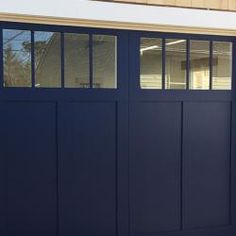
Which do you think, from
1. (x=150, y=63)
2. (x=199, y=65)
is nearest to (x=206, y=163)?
(x=199, y=65)

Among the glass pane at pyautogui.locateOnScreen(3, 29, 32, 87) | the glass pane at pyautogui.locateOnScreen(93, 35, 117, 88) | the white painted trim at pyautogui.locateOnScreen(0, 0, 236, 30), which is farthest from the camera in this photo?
the glass pane at pyautogui.locateOnScreen(93, 35, 117, 88)

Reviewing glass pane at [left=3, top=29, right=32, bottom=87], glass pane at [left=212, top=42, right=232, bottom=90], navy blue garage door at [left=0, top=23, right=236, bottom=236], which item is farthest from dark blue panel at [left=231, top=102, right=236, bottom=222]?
glass pane at [left=3, top=29, right=32, bottom=87]

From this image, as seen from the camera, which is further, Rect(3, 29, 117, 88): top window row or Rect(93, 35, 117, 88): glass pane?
Rect(93, 35, 117, 88): glass pane

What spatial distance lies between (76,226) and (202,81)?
1776mm

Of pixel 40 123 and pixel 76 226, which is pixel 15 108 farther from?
pixel 76 226

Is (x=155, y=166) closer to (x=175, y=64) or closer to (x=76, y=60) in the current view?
(x=175, y=64)

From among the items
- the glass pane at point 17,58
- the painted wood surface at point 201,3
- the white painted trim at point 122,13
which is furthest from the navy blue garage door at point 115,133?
the painted wood surface at point 201,3

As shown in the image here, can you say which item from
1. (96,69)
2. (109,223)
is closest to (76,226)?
(109,223)

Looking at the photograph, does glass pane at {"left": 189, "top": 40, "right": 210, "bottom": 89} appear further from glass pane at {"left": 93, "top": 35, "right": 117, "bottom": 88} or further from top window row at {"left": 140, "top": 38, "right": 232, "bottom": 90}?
glass pane at {"left": 93, "top": 35, "right": 117, "bottom": 88}

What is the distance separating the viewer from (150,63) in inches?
168

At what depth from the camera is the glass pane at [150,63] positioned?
166 inches

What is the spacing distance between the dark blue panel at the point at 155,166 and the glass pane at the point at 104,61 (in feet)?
1.04

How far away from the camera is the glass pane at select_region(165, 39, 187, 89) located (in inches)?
171

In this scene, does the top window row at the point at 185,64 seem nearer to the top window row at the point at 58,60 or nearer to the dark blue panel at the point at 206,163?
the dark blue panel at the point at 206,163
